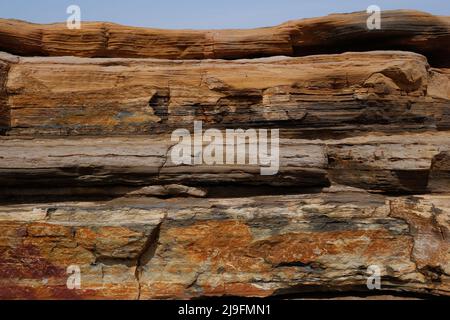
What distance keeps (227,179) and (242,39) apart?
9.30ft

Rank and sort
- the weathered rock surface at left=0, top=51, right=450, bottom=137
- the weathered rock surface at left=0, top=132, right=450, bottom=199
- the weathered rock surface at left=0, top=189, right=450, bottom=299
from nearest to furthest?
the weathered rock surface at left=0, top=189, right=450, bottom=299 < the weathered rock surface at left=0, top=132, right=450, bottom=199 < the weathered rock surface at left=0, top=51, right=450, bottom=137

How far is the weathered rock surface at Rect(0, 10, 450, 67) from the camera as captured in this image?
24.9 ft

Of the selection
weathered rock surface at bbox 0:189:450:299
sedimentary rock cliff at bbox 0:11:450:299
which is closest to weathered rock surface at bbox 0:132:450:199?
sedimentary rock cliff at bbox 0:11:450:299

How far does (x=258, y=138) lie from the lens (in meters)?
6.77

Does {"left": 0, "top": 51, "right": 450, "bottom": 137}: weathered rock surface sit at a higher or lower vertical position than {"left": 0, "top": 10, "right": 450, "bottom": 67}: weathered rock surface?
lower

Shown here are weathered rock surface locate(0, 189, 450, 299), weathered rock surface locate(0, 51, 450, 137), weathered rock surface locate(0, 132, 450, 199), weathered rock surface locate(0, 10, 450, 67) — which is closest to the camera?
weathered rock surface locate(0, 189, 450, 299)

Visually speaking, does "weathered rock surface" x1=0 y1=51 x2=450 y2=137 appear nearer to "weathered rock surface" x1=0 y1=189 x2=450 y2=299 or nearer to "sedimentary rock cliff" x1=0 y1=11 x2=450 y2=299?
"sedimentary rock cliff" x1=0 y1=11 x2=450 y2=299

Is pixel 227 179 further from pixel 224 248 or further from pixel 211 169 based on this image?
pixel 224 248

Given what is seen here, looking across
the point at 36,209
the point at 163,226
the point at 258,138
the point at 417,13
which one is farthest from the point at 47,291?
the point at 417,13

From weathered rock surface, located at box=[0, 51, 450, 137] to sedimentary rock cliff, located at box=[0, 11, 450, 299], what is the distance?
2 cm

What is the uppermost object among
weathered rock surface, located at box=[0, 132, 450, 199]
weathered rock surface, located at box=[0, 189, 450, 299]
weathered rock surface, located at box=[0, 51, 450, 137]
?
weathered rock surface, located at box=[0, 51, 450, 137]

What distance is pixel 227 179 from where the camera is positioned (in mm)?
6387

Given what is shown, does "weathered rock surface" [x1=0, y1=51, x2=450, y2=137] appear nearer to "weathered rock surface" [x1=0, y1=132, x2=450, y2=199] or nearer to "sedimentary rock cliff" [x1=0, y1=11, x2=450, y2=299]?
"sedimentary rock cliff" [x1=0, y1=11, x2=450, y2=299]

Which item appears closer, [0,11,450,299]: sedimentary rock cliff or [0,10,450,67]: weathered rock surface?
[0,11,450,299]: sedimentary rock cliff
